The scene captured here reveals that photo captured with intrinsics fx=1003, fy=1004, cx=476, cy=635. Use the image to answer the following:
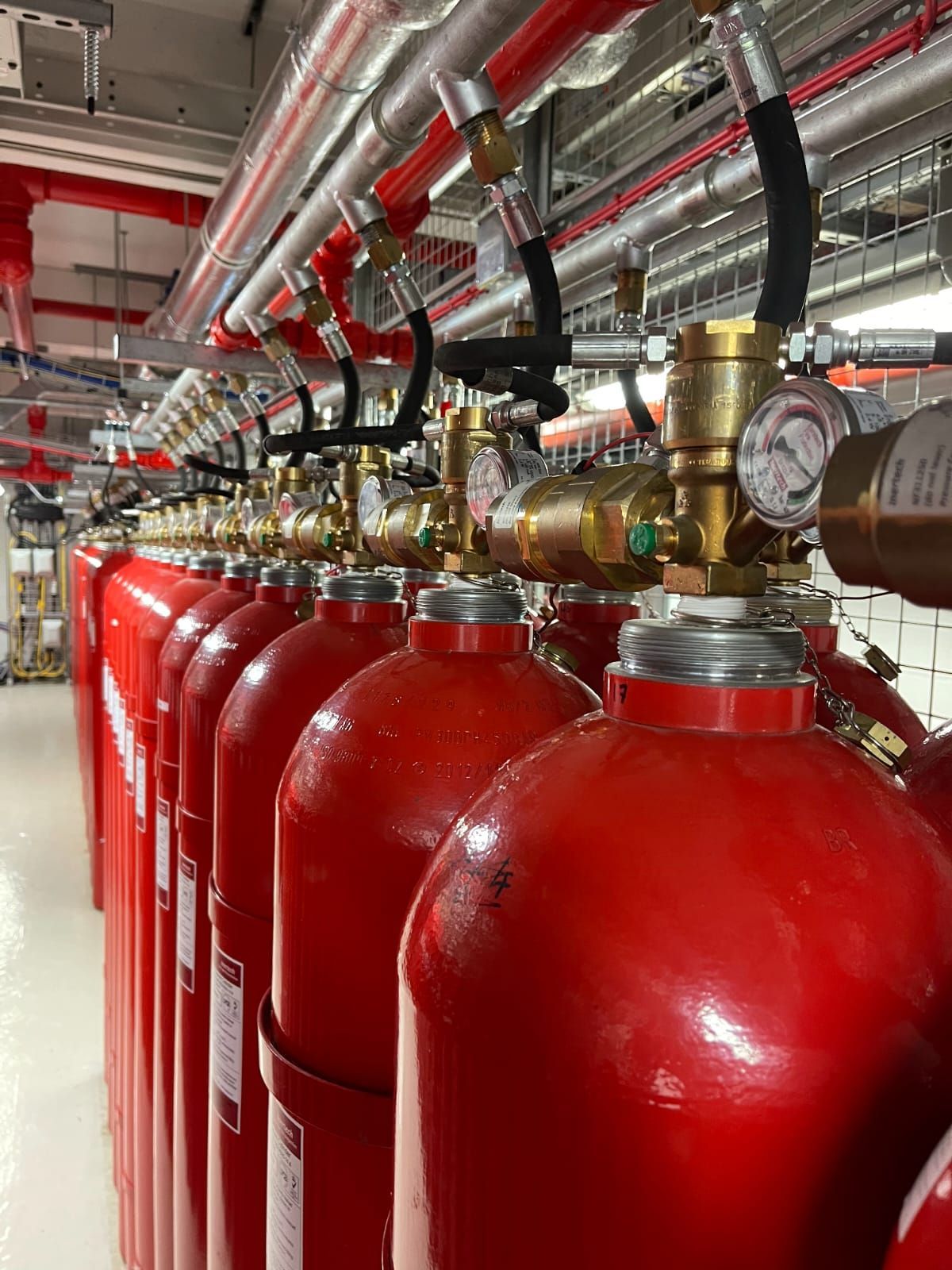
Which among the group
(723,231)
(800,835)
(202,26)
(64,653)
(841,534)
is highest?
(202,26)

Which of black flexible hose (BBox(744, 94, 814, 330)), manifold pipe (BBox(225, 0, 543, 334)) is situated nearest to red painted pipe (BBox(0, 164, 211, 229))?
manifold pipe (BBox(225, 0, 543, 334))

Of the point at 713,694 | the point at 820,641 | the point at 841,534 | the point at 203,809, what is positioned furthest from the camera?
the point at 203,809

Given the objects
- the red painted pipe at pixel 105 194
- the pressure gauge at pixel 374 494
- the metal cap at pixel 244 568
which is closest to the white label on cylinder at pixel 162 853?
the metal cap at pixel 244 568

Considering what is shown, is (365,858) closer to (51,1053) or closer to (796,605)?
(796,605)

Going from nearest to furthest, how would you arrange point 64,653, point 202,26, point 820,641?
point 820,641 < point 202,26 < point 64,653

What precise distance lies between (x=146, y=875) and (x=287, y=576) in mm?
807

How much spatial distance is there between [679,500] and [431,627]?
289mm

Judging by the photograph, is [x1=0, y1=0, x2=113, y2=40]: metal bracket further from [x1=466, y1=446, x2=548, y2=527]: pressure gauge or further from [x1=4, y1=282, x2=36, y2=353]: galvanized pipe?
[x1=4, y1=282, x2=36, y2=353]: galvanized pipe

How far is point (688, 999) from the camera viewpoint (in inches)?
14.5

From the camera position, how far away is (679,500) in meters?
0.50

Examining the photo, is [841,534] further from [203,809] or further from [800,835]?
[203,809]

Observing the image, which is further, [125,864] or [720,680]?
[125,864]

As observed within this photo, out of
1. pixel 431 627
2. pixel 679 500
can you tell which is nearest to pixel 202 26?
pixel 431 627

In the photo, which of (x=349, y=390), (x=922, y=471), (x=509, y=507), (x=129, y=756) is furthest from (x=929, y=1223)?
(x=129, y=756)
